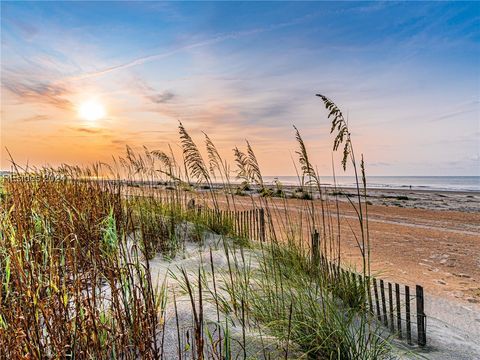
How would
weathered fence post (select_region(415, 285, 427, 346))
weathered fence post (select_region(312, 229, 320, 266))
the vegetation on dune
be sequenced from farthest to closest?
weathered fence post (select_region(312, 229, 320, 266)) → weathered fence post (select_region(415, 285, 427, 346)) → the vegetation on dune

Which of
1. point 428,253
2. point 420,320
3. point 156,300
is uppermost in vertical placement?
point 156,300

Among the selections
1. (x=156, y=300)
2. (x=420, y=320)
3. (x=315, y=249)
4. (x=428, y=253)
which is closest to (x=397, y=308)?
(x=420, y=320)

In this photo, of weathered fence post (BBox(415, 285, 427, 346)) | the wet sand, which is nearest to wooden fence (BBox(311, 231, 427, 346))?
weathered fence post (BBox(415, 285, 427, 346))

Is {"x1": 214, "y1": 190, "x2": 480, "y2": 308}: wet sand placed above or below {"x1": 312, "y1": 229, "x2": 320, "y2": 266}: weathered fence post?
below

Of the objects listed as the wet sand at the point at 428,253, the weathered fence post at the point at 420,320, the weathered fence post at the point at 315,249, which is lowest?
the wet sand at the point at 428,253

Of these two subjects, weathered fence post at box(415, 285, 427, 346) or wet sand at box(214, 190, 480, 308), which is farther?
wet sand at box(214, 190, 480, 308)

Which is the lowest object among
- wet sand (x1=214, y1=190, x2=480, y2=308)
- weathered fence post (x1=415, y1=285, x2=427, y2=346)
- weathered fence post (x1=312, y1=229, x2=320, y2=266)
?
wet sand (x1=214, y1=190, x2=480, y2=308)

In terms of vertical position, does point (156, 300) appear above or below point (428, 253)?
above

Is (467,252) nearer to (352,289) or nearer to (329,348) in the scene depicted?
(352,289)

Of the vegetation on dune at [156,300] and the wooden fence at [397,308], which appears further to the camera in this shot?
the wooden fence at [397,308]

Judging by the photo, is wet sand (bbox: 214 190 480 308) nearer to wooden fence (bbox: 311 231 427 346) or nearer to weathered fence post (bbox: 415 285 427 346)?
wooden fence (bbox: 311 231 427 346)

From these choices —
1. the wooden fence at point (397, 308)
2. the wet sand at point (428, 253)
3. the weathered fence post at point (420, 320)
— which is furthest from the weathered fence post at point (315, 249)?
the weathered fence post at point (420, 320)

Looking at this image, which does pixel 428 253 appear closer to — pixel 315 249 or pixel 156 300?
pixel 315 249

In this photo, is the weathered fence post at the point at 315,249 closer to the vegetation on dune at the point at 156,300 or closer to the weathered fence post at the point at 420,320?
the vegetation on dune at the point at 156,300
